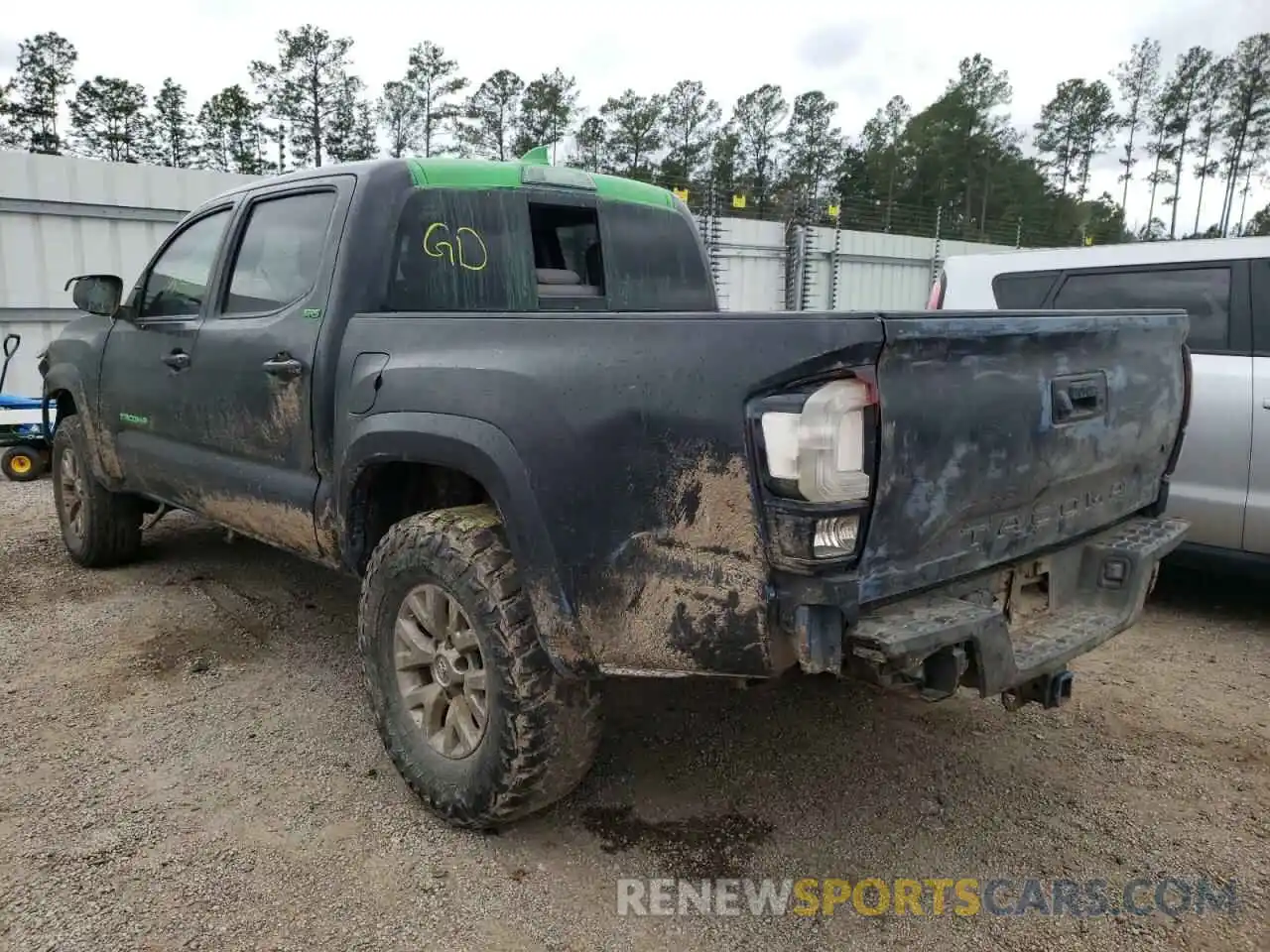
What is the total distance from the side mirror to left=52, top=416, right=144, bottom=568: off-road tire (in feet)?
2.55

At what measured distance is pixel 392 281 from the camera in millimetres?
3158

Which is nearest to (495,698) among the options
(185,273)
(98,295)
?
(185,273)

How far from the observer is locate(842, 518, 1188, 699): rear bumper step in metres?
2.01

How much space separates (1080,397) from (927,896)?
1.37m

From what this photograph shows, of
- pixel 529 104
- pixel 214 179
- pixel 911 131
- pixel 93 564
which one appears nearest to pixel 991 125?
pixel 911 131

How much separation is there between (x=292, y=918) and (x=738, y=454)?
161cm

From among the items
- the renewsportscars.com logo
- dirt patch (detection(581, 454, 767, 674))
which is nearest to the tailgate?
dirt patch (detection(581, 454, 767, 674))

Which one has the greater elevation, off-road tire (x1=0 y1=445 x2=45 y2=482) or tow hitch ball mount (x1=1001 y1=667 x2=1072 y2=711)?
tow hitch ball mount (x1=1001 y1=667 x2=1072 y2=711)

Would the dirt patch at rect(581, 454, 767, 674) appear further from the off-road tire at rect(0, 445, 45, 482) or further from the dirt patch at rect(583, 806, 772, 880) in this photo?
the off-road tire at rect(0, 445, 45, 482)

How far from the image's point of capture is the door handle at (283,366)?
10.3ft

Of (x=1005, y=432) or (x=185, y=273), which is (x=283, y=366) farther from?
(x=1005, y=432)

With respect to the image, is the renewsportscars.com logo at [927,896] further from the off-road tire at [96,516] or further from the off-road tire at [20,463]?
the off-road tire at [20,463]

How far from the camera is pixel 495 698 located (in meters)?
2.46

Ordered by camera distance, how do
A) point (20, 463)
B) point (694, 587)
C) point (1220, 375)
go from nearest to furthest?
point (694, 587) → point (1220, 375) → point (20, 463)
